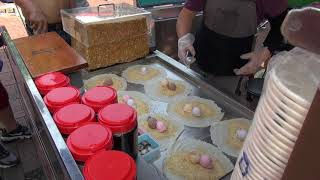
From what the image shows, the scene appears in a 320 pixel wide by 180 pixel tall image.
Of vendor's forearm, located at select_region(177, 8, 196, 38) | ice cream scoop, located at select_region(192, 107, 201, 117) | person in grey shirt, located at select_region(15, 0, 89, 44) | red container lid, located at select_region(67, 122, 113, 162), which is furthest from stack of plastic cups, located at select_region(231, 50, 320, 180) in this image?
person in grey shirt, located at select_region(15, 0, 89, 44)

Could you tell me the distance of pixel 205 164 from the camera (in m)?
1.00

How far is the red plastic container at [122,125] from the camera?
2.77 feet

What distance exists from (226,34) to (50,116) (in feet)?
3.94

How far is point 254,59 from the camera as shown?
1.68 meters

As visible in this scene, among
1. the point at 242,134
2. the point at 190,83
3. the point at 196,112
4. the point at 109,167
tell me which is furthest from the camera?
the point at 190,83

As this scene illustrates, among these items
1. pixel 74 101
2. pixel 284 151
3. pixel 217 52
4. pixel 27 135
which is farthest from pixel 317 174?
pixel 27 135

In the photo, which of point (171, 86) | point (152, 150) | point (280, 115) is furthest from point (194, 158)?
point (280, 115)

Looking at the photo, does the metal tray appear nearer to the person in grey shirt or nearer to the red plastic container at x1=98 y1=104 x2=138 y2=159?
the red plastic container at x1=98 y1=104 x2=138 y2=159

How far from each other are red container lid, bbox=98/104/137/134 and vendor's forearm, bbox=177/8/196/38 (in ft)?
3.59

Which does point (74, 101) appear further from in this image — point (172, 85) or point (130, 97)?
point (172, 85)

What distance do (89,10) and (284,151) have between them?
4.93 feet

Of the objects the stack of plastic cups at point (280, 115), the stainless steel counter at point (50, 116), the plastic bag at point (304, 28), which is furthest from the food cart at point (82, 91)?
the plastic bag at point (304, 28)

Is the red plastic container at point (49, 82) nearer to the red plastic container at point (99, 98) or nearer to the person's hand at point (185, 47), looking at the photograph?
the red plastic container at point (99, 98)

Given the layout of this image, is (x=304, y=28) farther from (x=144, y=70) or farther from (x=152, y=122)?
(x=144, y=70)
